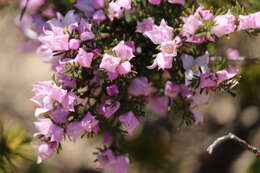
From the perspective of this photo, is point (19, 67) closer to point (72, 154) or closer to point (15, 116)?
point (15, 116)

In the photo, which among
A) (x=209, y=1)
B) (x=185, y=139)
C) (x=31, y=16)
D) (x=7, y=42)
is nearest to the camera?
(x=209, y=1)

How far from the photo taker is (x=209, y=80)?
54.8 inches

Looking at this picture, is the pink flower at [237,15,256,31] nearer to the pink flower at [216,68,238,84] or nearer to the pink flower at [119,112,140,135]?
the pink flower at [216,68,238,84]

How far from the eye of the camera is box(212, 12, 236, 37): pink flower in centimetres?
133

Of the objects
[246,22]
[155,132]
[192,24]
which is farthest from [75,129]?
[155,132]

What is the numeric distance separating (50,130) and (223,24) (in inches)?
25.0

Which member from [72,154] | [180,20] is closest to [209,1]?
[180,20]

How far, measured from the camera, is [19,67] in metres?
3.64

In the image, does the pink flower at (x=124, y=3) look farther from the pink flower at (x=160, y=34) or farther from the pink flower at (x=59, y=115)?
the pink flower at (x=59, y=115)

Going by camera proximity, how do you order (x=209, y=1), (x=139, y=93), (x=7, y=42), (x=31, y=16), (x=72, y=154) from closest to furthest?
(x=139, y=93), (x=209, y=1), (x=31, y=16), (x=72, y=154), (x=7, y=42)

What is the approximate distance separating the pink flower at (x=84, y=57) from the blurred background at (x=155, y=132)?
2.26 ft

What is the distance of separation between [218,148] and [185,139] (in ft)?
0.70

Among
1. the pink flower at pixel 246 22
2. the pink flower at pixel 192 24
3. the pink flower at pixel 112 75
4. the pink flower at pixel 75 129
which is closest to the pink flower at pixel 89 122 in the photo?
the pink flower at pixel 75 129

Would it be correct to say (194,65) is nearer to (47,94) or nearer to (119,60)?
(119,60)
